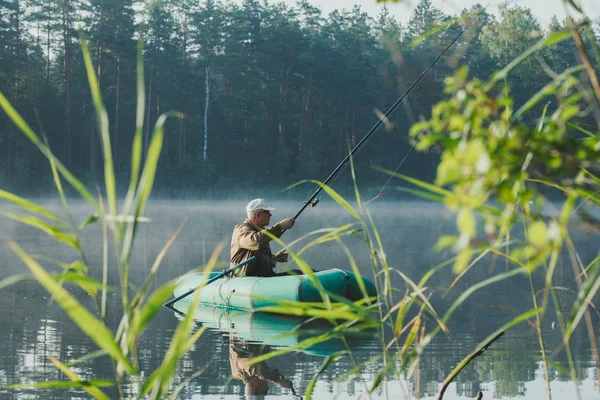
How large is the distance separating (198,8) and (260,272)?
35.5m

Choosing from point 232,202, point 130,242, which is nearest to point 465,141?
point 130,242

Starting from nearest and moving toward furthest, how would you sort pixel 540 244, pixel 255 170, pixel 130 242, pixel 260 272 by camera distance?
pixel 540 244, pixel 130 242, pixel 260 272, pixel 255 170

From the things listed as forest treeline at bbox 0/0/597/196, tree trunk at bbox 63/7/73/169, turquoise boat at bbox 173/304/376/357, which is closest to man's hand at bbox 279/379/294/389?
turquoise boat at bbox 173/304/376/357

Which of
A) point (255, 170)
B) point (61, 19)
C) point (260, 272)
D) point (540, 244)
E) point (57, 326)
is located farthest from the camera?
point (255, 170)

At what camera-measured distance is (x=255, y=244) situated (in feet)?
25.8

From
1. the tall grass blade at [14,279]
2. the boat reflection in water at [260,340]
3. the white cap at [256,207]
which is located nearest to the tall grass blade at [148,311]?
the tall grass blade at [14,279]

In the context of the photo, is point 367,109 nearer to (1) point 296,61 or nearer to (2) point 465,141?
(1) point 296,61

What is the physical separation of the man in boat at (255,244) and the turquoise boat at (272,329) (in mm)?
460

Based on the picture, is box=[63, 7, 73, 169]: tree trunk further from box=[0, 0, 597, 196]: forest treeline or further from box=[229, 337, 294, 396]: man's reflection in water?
box=[229, 337, 294, 396]: man's reflection in water

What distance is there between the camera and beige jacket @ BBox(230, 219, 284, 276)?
311 inches

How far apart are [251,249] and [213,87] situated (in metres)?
35.3

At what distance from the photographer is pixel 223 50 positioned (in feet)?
138

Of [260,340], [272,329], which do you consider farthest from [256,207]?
[260,340]

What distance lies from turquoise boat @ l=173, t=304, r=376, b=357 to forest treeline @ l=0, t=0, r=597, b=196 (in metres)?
28.7
